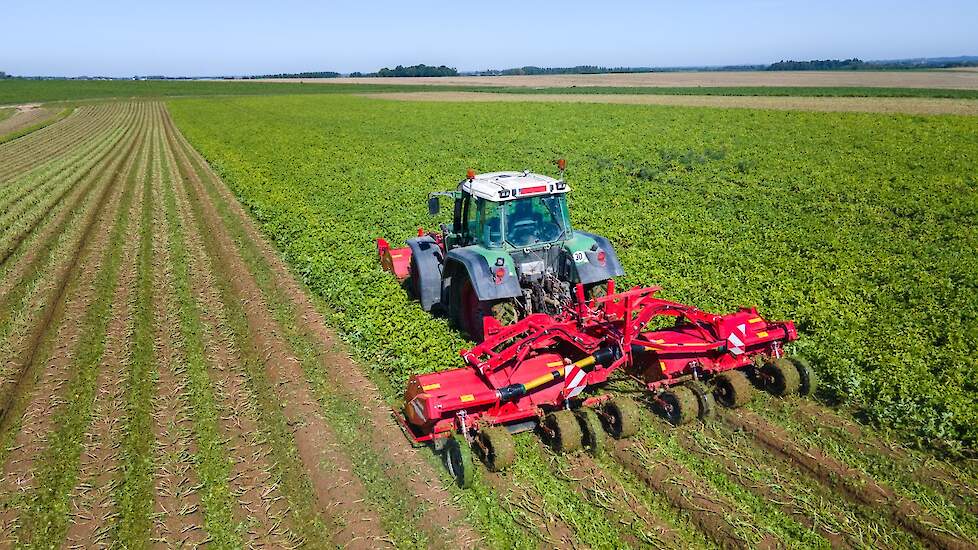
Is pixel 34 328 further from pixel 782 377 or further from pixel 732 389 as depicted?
pixel 782 377

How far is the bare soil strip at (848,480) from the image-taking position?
5.34 metres

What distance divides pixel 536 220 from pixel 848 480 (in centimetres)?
494

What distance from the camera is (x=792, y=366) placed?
754 centimetres

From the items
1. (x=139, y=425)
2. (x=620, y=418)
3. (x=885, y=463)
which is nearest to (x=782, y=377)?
(x=885, y=463)

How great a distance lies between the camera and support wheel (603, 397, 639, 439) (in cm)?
672

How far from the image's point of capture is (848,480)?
605cm

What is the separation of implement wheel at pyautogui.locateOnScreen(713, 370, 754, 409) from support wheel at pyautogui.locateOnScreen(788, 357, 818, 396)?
65 centimetres

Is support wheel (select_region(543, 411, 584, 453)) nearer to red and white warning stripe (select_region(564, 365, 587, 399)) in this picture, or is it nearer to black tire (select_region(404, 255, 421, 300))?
red and white warning stripe (select_region(564, 365, 587, 399))

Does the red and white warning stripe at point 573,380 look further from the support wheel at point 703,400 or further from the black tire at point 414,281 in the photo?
the black tire at point 414,281

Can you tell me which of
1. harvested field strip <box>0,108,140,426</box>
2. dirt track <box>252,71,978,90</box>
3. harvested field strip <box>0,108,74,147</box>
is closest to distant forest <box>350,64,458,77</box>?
dirt track <box>252,71,978,90</box>

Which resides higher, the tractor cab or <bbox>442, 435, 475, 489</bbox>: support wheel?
the tractor cab

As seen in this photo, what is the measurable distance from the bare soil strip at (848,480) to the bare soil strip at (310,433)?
4.28 meters

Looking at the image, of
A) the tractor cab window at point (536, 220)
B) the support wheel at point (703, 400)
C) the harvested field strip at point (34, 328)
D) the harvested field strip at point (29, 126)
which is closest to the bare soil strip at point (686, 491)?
the support wheel at point (703, 400)

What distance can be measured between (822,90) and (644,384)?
74.2m
